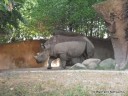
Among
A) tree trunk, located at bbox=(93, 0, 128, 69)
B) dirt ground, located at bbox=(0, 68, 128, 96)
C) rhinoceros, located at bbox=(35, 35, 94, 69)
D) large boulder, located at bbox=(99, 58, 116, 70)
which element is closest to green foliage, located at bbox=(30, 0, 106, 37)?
rhinoceros, located at bbox=(35, 35, 94, 69)

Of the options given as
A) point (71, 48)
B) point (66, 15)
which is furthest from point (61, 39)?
point (66, 15)

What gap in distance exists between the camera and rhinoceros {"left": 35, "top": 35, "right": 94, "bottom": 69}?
51.9 feet

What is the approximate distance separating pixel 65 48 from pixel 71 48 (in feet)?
1.13

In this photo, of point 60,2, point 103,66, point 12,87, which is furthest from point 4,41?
point 12,87

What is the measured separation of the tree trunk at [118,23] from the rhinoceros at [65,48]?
6.72 ft

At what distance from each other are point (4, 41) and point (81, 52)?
6.93m

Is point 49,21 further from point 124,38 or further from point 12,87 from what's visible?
point 12,87

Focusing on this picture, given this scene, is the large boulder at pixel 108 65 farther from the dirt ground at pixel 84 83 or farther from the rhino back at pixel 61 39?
the dirt ground at pixel 84 83

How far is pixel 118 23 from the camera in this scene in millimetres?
14461

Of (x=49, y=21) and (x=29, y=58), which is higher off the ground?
(x=49, y=21)

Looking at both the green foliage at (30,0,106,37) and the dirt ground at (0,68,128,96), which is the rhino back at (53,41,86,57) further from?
the dirt ground at (0,68,128,96)

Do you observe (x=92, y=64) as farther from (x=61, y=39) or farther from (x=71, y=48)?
(x=61, y=39)

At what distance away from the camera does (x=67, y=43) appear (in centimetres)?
1622

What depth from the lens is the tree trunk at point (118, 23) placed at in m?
14.2
